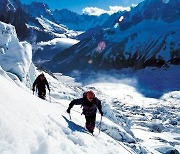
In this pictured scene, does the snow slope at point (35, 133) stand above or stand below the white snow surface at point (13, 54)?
below

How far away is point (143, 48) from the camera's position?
193500 millimetres

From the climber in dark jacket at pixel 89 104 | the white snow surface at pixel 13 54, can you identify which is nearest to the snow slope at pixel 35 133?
the climber in dark jacket at pixel 89 104

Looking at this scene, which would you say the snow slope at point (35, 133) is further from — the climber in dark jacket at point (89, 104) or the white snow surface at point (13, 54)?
the white snow surface at point (13, 54)

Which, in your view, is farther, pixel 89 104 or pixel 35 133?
pixel 89 104

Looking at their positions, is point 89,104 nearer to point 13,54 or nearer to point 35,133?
point 35,133

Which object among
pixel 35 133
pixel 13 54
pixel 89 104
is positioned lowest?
pixel 35 133

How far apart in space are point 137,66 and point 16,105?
173 m

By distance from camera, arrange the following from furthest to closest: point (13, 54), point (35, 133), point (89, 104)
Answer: point (13, 54)
point (89, 104)
point (35, 133)

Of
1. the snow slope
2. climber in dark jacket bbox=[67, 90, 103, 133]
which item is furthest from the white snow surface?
the snow slope

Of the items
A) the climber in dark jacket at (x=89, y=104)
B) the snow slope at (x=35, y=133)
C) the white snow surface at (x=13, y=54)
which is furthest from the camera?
the white snow surface at (x=13, y=54)

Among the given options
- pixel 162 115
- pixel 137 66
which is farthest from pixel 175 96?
pixel 137 66

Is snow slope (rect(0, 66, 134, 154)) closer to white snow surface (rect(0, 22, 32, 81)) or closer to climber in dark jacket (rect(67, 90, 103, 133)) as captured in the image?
climber in dark jacket (rect(67, 90, 103, 133))

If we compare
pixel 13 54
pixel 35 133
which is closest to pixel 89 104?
pixel 35 133

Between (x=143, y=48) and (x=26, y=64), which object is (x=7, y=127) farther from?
(x=143, y=48)
